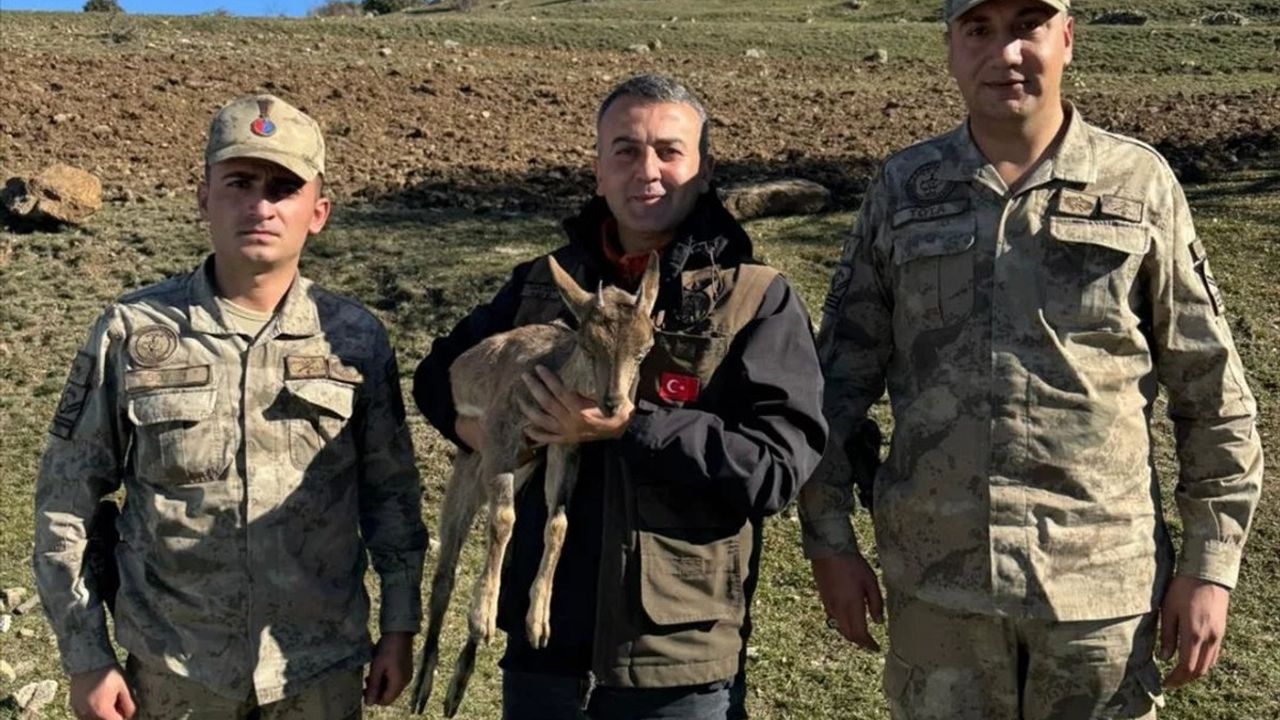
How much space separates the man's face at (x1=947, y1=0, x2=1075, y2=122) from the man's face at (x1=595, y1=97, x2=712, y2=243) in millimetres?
817

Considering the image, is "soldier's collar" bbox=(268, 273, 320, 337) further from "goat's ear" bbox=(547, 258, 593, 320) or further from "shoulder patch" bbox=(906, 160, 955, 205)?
→ "shoulder patch" bbox=(906, 160, 955, 205)

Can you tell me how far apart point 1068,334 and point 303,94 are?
13.9 metres

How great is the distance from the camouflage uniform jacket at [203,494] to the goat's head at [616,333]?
84cm

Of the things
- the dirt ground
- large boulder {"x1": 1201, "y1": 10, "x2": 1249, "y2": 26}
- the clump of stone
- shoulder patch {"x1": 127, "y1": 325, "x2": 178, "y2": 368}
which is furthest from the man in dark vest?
the clump of stone

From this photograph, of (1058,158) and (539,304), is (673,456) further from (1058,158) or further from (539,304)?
(1058,158)

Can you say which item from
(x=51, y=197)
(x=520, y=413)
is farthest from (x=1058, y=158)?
(x=51, y=197)

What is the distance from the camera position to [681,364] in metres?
3.65

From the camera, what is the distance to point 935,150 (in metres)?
3.83

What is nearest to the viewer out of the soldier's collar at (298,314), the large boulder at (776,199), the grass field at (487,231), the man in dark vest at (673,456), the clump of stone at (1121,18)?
the man in dark vest at (673,456)

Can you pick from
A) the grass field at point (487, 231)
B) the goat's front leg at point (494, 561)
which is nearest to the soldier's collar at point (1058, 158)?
the goat's front leg at point (494, 561)

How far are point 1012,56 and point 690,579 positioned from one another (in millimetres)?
1753

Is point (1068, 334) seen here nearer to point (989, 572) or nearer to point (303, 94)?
point (989, 572)

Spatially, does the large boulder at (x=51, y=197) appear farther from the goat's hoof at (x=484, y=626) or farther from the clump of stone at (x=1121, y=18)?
the clump of stone at (x=1121, y=18)

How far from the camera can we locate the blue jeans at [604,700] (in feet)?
11.7
